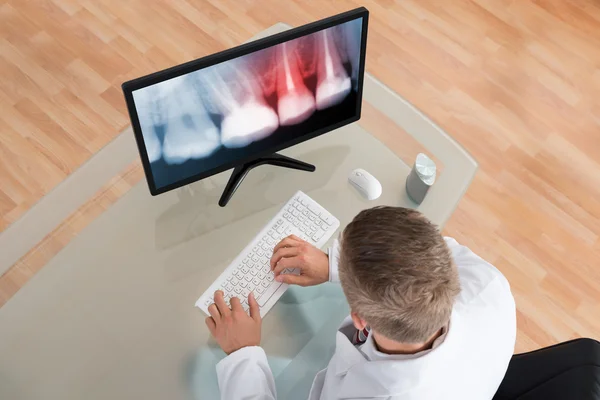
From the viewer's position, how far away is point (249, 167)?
1.62 metres

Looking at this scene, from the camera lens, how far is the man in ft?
3.40

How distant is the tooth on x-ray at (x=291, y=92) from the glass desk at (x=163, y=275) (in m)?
0.20

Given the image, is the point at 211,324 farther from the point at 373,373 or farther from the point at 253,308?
the point at 373,373

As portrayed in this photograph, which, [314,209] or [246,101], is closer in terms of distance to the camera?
[246,101]

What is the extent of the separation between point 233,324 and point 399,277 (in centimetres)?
51

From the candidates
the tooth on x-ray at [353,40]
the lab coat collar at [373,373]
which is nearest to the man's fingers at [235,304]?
the lab coat collar at [373,373]

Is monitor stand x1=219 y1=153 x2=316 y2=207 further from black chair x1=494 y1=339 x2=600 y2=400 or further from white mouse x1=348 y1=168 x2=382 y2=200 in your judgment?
black chair x1=494 y1=339 x2=600 y2=400

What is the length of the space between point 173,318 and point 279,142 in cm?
51

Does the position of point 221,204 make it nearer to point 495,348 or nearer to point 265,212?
point 265,212

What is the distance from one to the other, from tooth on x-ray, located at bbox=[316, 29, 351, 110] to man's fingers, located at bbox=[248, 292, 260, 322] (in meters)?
0.50

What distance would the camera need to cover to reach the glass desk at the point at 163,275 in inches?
55.0

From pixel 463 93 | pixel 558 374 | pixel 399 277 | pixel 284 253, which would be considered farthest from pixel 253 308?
pixel 463 93

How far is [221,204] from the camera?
161 centimetres

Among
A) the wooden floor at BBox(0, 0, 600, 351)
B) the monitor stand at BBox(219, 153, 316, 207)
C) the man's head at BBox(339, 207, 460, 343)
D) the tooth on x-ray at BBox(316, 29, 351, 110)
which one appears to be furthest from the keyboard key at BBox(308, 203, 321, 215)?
the wooden floor at BBox(0, 0, 600, 351)
